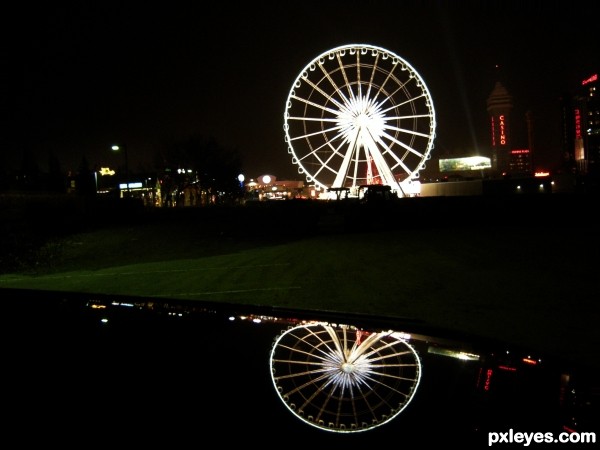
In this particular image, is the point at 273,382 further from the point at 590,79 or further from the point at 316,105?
the point at 590,79

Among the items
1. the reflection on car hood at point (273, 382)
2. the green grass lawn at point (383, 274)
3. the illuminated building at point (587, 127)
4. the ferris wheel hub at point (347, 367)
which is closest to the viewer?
the reflection on car hood at point (273, 382)

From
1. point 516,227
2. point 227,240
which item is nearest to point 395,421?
point 227,240

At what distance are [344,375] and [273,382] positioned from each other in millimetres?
369

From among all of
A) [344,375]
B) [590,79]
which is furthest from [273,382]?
[590,79]

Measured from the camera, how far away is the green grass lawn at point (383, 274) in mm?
7881

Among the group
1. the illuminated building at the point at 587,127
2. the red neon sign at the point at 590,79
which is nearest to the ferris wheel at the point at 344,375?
the illuminated building at the point at 587,127

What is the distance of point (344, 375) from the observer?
2.74m

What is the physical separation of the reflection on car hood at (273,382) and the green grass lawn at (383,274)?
3653 millimetres

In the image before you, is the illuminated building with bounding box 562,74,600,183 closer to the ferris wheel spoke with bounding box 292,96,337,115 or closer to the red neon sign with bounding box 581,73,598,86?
the red neon sign with bounding box 581,73,598,86

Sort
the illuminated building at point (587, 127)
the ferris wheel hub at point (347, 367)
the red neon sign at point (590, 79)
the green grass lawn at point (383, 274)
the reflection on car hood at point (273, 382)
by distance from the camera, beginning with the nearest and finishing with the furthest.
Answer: the reflection on car hood at point (273, 382), the ferris wheel hub at point (347, 367), the green grass lawn at point (383, 274), the illuminated building at point (587, 127), the red neon sign at point (590, 79)

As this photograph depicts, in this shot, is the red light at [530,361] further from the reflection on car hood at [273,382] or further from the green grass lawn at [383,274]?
the green grass lawn at [383,274]

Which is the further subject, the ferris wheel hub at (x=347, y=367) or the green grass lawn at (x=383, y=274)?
the green grass lawn at (x=383, y=274)

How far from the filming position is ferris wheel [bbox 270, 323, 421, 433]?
2.24 m

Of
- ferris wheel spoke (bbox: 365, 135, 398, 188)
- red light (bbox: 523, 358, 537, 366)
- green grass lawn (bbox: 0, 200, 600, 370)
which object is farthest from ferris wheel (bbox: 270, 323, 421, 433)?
ferris wheel spoke (bbox: 365, 135, 398, 188)
